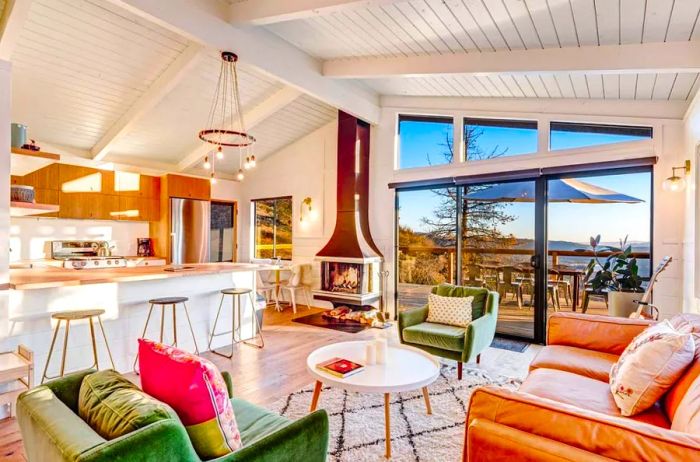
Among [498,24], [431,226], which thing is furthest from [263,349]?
[498,24]

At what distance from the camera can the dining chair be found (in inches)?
256

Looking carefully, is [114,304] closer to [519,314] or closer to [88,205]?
[88,205]

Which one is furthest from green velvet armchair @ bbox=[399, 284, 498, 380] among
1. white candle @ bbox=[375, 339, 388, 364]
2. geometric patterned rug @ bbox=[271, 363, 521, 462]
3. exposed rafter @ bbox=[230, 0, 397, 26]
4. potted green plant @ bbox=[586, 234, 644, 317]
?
exposed rafter @ bbox=[230, 0, 397, 26]

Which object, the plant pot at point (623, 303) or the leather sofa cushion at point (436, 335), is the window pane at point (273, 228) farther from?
the plant pot at point (623, 303)

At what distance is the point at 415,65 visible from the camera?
13.7 feet

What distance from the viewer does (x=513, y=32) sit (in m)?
3.26

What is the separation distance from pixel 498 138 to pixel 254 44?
130 inches

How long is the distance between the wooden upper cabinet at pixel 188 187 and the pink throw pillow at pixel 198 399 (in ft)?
19.4

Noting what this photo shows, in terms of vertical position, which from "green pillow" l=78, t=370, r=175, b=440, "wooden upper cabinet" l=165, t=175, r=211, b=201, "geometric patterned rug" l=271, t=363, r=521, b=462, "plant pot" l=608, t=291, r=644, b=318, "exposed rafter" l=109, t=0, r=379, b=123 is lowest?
"geometric patterned rug" l=271, t=363, r=521, b=462

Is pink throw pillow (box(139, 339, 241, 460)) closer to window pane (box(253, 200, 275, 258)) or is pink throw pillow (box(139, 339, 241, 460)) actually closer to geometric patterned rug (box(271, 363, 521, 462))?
geometric patterned rug (box(271, 363, 521, 462))

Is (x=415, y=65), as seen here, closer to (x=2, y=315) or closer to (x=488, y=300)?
(x=488, y=300)

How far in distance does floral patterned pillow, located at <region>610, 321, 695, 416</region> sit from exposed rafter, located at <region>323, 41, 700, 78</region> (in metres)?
2.26

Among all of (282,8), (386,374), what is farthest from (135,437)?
(282,8)

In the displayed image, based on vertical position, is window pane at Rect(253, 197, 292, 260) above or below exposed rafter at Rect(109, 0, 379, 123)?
below
